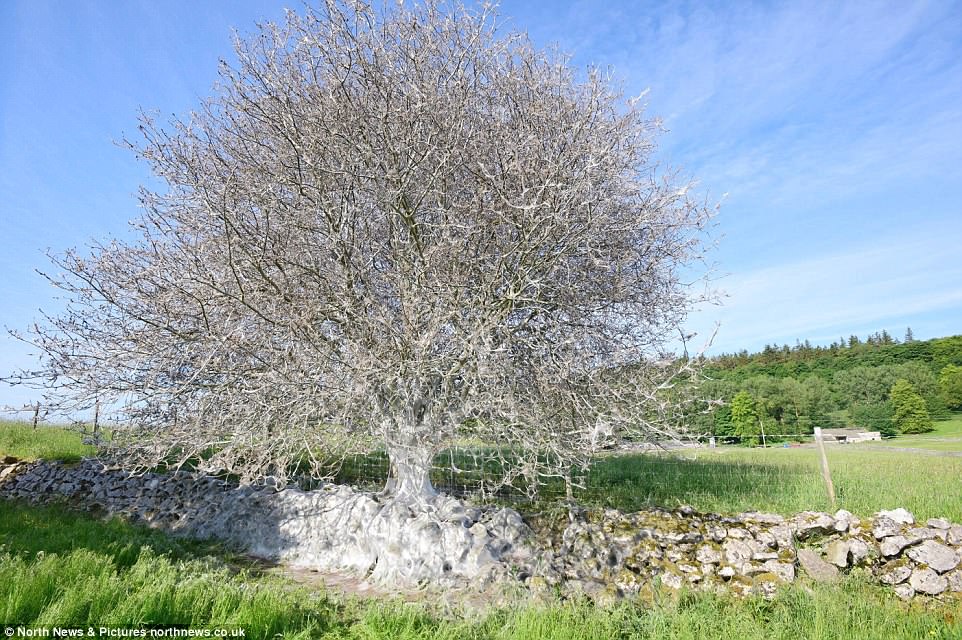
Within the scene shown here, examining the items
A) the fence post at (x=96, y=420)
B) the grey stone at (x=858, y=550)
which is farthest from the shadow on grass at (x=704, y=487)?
the fence post at (x=96, y=420)

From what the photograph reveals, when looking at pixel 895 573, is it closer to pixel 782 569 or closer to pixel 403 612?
pixel 782 569

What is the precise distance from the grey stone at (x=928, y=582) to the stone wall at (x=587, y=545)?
1 centimetres

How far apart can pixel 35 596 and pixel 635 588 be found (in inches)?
232

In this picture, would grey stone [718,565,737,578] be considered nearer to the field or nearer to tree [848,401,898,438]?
the field

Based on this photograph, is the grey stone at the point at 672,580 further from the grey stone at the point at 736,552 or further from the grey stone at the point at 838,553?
the grey stone at the point at 838,553

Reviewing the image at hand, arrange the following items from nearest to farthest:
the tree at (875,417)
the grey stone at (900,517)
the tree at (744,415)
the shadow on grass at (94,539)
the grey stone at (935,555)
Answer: the grey stone at (935,555), the grey stone at (900,517), the shadow on grass at (94,539), the tree at (875,417), the tree at (744,415)

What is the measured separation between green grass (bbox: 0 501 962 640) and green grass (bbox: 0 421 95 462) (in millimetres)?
11169

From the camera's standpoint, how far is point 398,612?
5.16 m

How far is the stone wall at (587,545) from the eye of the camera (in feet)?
20.5

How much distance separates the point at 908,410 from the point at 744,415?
44.7 ft

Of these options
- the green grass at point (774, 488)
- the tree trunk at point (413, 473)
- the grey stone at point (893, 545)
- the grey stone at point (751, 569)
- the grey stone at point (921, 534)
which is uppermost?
the tree trunk at point (413, 473)

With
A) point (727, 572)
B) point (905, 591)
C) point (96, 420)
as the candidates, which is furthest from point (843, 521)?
point (96, 420)

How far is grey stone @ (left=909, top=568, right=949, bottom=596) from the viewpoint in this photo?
19.0 ft

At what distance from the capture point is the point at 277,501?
9602 millimetres
